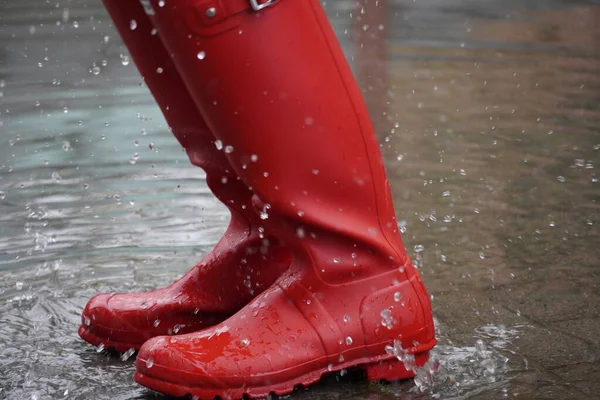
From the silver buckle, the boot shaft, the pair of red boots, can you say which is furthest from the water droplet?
the silver buckle

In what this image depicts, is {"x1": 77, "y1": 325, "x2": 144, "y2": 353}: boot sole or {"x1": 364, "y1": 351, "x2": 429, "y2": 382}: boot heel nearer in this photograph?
{"x1": 364, "y1": 351, "x2": 429, "y2": 382}: boot heel

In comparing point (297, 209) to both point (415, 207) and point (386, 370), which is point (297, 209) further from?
point (415, 207)

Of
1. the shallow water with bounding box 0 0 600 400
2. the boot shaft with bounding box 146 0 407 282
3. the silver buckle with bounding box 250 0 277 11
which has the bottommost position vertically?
the shallow water with bounding box 0 0 600 400

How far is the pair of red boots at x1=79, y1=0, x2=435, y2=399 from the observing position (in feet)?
4.59

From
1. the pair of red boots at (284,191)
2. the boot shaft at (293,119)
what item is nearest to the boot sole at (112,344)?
the pair of red boots at (284,191)

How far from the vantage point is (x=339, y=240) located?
1.54 metres

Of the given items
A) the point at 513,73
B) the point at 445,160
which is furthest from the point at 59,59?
the point at 445,160

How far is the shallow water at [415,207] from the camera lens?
1.69 m

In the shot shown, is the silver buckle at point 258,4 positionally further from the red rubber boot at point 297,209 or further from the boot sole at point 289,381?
the boot sole at point 289,381

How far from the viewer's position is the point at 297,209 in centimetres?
149

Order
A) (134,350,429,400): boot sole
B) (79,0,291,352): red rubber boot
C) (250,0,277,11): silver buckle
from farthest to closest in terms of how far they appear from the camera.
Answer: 1. (79,0,291,352): red rubber boot
2. (134,350,429,400): boot sole
3. (250,0,277,11): silver buckle

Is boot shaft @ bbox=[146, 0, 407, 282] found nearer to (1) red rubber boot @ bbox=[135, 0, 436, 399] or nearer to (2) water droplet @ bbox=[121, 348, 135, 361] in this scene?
(1) red rubber boot @ bbox=[135, 0, 436, 399]

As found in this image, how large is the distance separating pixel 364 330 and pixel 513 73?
3.33 metres

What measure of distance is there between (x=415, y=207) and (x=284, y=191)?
47.5 inches
